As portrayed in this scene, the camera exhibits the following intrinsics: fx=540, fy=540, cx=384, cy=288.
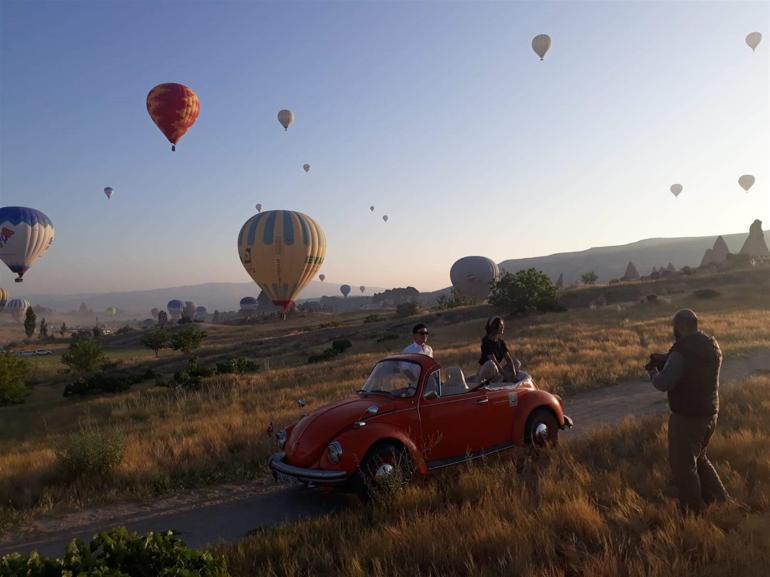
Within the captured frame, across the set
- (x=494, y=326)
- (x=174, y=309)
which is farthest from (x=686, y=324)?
(x=174, y=309)

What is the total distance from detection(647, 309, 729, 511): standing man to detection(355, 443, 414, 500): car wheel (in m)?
3.07

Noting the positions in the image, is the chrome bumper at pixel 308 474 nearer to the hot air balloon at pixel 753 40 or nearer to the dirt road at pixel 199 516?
the dirt road at pixel 199 516

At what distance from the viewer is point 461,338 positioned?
37.3m

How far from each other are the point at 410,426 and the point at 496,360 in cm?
246

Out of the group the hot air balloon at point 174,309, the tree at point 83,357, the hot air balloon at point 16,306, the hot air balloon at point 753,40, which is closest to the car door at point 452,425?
the tree at point 83,357

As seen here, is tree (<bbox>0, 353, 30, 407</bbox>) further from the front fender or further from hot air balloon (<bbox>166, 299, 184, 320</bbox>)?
hot air balloon (<bbox>166, 299, 184, 320</bbox>)

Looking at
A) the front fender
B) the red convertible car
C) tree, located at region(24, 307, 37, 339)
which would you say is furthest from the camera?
tree, located at region(24, 307, 37, 339)

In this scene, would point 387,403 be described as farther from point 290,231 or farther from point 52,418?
point 290,231

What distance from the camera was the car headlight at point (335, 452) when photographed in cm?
648

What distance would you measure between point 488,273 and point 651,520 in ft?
244

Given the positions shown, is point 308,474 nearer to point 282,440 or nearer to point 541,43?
point 282,440

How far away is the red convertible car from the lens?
21.8 ft

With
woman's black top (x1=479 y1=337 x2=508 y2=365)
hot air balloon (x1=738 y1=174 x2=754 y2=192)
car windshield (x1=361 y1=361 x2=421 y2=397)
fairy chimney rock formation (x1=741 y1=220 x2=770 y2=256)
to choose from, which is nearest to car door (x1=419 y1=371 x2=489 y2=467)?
car windshield (x1=361 y1=361 x2=421 y2=397)

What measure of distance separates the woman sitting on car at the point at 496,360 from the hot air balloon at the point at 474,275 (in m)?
69.2
